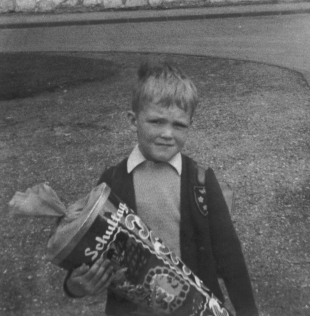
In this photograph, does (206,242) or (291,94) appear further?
(291,94)

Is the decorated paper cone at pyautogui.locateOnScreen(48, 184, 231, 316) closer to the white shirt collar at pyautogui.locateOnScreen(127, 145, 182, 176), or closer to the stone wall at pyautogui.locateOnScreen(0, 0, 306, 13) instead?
the white shirt collar at pyautogui.locateOnScreen(127, 145, 182, 176)

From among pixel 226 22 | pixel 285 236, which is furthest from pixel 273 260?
pixel 226 22

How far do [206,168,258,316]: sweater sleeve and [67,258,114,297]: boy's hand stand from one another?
42 centimetres

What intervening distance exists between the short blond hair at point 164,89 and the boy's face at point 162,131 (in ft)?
0.07

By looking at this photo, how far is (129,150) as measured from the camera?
5.55 meters

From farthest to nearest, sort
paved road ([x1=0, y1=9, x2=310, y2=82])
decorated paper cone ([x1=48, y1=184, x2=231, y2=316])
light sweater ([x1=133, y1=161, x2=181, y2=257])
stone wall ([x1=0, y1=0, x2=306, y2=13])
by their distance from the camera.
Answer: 1. stone wall ([x1=0, y1=0, x2=306, y2=13])
2. paved road ([x1=0, y1=9, x2=310, y2=82])
3. light sweater ([x1=133, y1=161, x2=181, y2=257])
4. decorated paper cone ([x1=48, y1=184, x2=231, y2=316])

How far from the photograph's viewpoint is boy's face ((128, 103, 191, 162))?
2.12 m

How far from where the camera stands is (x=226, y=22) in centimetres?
1236

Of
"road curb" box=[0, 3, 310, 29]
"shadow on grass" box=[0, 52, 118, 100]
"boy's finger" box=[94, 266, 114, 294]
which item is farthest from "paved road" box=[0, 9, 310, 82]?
"boy's finger" box=[94, 266, 114, 294]

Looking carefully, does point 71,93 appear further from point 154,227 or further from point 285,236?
point 154,227

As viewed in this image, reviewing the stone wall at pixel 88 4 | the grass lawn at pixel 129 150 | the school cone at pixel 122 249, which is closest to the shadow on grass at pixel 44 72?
the grass lawn at pixel 129 150

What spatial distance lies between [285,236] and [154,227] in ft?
6.81

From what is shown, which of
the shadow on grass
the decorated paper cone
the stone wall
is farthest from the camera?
the stone wall

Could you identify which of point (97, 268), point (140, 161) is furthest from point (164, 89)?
point (97, 268)
